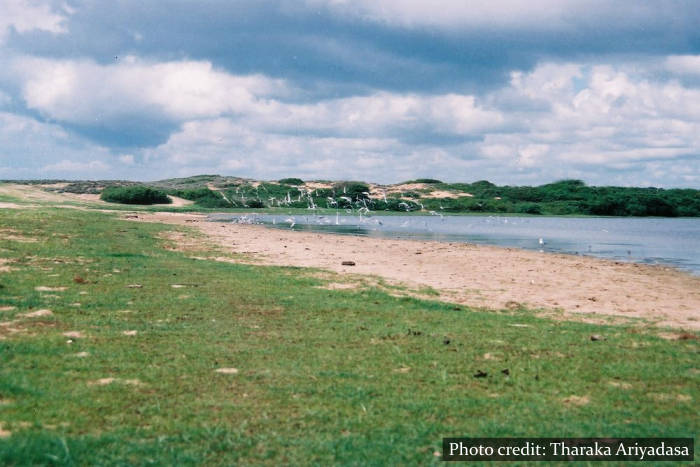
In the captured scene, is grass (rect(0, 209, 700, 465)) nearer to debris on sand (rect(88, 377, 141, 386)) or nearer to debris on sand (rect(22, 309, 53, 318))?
debris on sand (rect(88, 377, 141, 386))

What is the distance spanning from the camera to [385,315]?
1332 centimetres

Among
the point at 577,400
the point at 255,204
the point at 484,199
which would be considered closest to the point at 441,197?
the point at 484,199

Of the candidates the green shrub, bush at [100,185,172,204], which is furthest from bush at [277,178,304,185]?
bush at [100,185,172,204]

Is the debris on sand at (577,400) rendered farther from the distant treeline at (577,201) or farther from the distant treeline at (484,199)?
the distant treeline at (577,201)

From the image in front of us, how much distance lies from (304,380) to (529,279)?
15.9 meters

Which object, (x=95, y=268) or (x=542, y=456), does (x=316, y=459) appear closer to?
(x=542, y=456)

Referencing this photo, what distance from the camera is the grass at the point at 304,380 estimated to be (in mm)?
6012

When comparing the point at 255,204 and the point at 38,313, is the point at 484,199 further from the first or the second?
the point at 38,313

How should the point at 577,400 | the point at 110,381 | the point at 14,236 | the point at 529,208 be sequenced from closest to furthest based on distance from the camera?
the point at 577,400 < the point at 110,381 < the point at 14,236 < the point at 529,208

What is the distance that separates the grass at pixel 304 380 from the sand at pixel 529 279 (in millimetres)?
2881

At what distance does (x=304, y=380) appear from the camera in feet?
26.5

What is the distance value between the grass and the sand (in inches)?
113

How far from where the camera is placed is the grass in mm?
6012

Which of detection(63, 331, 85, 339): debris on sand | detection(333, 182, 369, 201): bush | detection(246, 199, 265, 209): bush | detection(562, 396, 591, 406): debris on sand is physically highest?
detection(333, 182, 369, 201): bush
